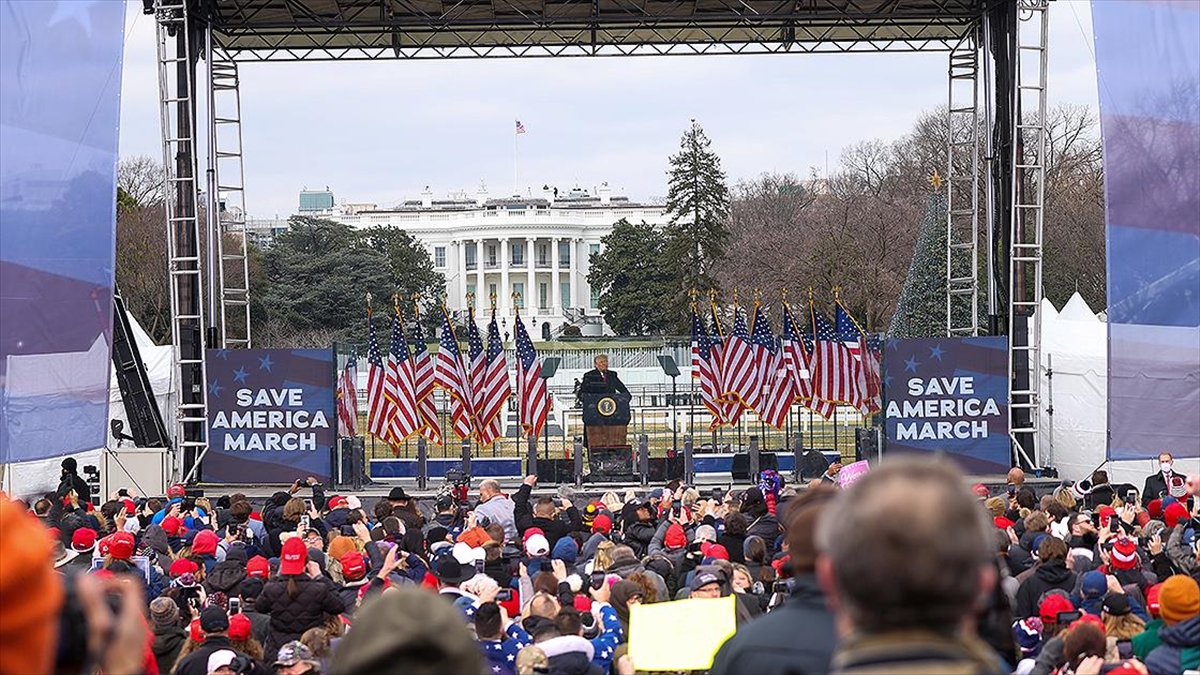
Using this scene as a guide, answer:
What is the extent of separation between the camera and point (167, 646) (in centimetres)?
789

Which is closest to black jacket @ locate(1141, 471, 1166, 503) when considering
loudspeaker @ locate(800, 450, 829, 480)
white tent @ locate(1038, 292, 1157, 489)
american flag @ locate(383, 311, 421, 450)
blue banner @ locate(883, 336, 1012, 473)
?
white tent @ locate(1038, 292, 1157, 489)

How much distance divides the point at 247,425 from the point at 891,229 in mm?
37021

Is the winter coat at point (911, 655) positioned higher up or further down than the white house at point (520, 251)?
further down

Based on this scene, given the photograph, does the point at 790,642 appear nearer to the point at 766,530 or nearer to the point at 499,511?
the point at 766,530

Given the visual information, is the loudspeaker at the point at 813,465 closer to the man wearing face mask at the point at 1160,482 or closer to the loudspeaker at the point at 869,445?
the loudspeaker at the point at 869,445

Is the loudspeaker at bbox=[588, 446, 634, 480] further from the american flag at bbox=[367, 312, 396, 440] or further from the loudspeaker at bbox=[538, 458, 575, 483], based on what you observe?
the american flag at bbox=[367, 312, 396, 440]

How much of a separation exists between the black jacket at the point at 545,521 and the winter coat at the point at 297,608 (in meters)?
3.27

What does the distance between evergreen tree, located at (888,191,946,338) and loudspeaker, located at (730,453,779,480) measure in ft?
39.2

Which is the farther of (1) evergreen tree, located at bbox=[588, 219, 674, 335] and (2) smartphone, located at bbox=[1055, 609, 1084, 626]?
(1) evergreen tree, located at bbox=[588, 219, 674, 335]

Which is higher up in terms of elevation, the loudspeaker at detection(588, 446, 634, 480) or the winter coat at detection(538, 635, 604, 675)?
the winter coat at detection(538, 635, 604, 675)

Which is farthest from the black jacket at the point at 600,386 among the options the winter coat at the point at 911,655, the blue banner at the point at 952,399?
the winter coat at the point at 911,655

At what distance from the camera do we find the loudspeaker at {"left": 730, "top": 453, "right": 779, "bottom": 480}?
83.8ft

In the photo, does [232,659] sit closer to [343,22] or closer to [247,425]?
[247,425]

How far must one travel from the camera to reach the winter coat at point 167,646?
7.86 m
